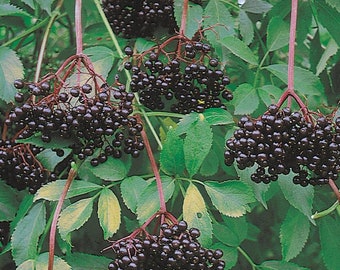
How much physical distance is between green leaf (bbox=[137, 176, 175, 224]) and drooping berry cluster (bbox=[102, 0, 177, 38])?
0.47m

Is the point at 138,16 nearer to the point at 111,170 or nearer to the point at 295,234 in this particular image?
the point at 111,170

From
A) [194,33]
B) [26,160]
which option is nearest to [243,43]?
[194,33]

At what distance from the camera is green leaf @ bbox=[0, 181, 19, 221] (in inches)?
63.3

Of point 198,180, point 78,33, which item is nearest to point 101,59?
point 78,33

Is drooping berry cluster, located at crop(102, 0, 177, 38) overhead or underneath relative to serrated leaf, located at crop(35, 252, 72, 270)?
overhead

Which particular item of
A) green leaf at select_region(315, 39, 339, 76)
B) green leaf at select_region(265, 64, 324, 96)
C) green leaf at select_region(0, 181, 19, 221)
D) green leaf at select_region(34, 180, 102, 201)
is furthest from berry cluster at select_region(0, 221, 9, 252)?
green leaf at select_region(315, 39, 339, 76)

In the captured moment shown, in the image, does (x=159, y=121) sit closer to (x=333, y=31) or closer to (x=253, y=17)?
(x=253, y=17)

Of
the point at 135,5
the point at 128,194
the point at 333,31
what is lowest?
the point at 128,194

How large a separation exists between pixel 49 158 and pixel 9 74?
22 cm

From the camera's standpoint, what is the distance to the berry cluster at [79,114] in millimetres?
1333

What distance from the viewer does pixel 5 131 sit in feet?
5.41

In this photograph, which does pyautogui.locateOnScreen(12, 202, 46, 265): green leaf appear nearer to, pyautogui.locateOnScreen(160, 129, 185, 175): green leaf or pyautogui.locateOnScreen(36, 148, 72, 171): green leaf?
pyautogui.locateOnScreen(36, 148, 72, 171): green leaf

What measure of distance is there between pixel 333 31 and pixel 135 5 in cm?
51

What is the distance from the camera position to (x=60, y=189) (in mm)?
1443
